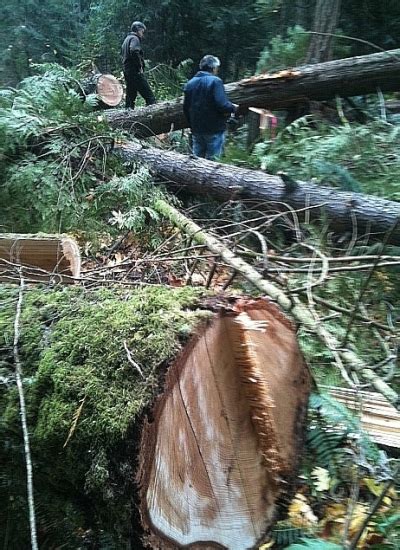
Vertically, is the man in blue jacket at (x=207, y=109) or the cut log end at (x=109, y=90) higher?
the man in blue jacket at (x=207, y=109)

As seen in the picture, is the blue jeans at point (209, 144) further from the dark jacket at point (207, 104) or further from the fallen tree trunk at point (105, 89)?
the fallen tree trunk at point (105, 89)

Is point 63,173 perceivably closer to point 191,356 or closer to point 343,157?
point 343,157

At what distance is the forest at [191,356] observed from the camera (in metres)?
1.91

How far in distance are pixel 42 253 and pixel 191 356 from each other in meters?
2.28

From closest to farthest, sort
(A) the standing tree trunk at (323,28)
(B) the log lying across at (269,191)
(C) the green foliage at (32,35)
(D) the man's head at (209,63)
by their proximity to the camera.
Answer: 1. (B) the log lying across at (269,191)
2. (D) the man's head at (209,63)
3. (A) the standing tree trunk at (323,28)
4. (C) the green foliage at (32,35)

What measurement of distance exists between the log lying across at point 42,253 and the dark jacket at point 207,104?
417 cm

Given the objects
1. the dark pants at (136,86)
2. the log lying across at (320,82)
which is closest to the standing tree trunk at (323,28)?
the log lying across at (320,82)

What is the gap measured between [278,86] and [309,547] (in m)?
6.83

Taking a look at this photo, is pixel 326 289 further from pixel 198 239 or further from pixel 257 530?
pixel 257 530

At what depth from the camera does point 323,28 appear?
866cm

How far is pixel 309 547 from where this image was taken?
2023 millimetres

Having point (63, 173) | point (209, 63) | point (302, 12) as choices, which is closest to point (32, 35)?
point (302, 12)

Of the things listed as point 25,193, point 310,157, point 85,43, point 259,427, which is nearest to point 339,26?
point 310,157

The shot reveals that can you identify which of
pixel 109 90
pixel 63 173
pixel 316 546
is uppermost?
pixel 316 546
